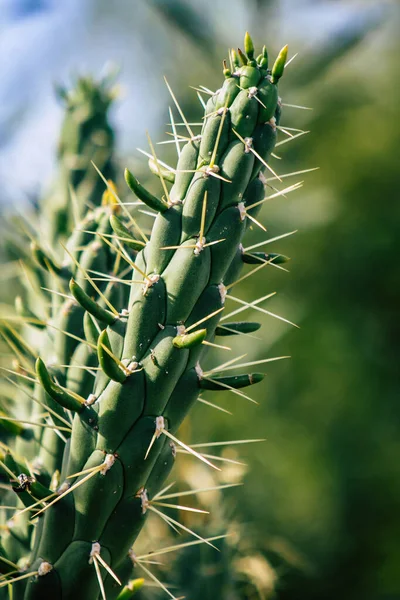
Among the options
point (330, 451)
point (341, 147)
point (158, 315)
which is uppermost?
point (158, 315)

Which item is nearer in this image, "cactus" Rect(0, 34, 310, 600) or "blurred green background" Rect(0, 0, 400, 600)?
"cactus" Rect(0, 34, 310, 600)

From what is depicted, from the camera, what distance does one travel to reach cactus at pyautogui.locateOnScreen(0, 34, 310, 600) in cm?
70

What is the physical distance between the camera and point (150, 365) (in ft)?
2.31

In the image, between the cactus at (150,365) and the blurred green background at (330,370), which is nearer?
the cactus at (150,365)

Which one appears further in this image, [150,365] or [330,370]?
[330,370]

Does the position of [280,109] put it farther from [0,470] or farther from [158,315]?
[0,470]

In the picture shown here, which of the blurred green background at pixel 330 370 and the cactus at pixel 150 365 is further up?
the cactus at pixel 150 365

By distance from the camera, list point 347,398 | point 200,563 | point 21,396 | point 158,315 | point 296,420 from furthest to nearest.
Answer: point 347,398
point 296,420
point 200,563
point 21,396
point 158,315

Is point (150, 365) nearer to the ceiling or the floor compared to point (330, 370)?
nearer to the ceiling

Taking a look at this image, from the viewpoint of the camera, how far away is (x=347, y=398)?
Answer: 17.9ft

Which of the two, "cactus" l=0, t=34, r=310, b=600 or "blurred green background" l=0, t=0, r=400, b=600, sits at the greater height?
"cactus" l=0, t=34, r=310, b=600

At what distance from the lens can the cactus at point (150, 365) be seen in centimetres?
70

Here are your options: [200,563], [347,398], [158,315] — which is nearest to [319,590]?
[347,398]

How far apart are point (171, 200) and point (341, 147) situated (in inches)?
271
